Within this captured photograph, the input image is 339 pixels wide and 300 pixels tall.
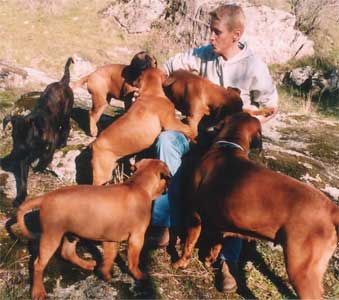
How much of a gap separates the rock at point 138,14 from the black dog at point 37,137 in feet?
25.8

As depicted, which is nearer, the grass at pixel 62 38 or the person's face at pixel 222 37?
the person's face at pixel 222 37

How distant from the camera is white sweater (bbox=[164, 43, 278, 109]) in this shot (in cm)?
550

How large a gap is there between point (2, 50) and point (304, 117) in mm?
7432

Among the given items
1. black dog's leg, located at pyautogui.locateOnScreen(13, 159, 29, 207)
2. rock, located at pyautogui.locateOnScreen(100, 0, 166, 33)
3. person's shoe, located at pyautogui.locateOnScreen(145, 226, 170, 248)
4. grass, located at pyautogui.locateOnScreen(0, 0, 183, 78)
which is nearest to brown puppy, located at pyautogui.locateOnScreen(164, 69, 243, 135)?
person's shoe, located at pyautogui.locateOnScreen(145, 226, 170, 248)

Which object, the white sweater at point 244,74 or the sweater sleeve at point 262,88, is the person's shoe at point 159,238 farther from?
the sweater sleeve at point 262,88

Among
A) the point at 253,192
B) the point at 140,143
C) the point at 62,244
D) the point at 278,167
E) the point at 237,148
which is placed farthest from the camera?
the point at 278,167

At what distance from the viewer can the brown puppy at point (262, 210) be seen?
344 centimetres

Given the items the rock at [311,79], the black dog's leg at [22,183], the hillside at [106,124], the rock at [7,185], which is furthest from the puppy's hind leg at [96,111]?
the rock at [311,79]

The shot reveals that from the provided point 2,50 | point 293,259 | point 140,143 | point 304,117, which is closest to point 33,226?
point 140,143

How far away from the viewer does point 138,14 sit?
1348 centimetres

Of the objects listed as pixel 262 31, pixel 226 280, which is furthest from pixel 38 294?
pixel 262 31

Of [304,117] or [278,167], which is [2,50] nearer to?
[304,117]

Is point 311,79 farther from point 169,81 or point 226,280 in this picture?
point 226,280

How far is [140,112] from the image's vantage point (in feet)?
17.3
